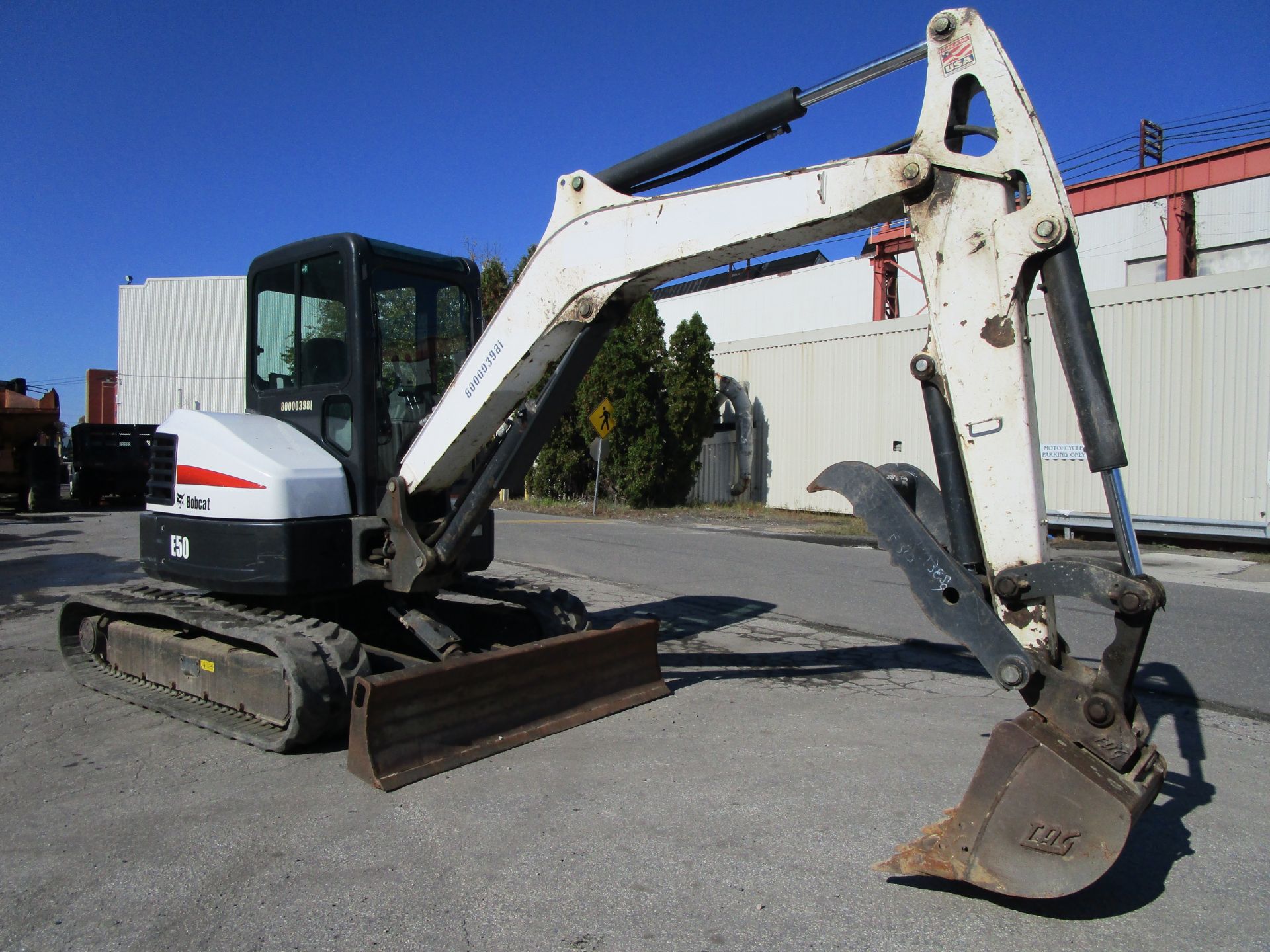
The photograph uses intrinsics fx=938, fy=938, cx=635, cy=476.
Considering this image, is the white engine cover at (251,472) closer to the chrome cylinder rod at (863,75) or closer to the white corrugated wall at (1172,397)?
the chrome cylinder rod at (863,75)

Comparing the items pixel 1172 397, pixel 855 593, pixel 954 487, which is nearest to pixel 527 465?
pixel 954 487

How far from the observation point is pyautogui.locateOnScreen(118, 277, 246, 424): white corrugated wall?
38500 mm

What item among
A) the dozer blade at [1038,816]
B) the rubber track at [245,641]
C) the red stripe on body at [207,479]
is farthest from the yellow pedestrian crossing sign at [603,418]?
the dozer blade at [1038,816]

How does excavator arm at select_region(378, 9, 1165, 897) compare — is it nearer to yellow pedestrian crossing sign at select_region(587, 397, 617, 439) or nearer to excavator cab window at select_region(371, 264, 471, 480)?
excavator cab window at select_region(371, 264, 471, 480)

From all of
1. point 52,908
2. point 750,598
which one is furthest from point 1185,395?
point 52,908

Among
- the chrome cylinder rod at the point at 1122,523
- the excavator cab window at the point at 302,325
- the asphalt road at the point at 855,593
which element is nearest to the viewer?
the chrome cylinder rod at the point at 1122,523

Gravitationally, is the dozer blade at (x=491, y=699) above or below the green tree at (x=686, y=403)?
below

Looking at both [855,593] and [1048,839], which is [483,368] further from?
[855,593]

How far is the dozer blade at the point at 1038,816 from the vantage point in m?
3.11

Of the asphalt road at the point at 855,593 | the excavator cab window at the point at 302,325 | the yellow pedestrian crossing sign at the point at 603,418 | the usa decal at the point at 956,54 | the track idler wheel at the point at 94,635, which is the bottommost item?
the asphalt road at the point at 855,593

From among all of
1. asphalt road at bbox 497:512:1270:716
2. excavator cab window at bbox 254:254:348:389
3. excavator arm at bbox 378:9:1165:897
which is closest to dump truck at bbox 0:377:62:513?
asphalt road at bbox 497:512:1270:716

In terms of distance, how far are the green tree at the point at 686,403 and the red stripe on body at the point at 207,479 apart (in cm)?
1872

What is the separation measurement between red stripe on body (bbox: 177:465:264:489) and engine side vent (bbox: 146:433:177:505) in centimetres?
11

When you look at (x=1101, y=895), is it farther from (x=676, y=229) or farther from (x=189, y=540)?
(x=189, y=540)
